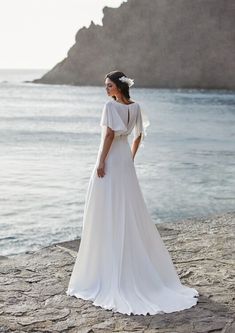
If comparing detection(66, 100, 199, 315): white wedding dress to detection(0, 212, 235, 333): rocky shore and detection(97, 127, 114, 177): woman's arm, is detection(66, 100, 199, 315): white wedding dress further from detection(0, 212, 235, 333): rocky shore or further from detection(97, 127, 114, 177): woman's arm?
detection(0, 212, 235, 333): rocky shore

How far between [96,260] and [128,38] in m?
156

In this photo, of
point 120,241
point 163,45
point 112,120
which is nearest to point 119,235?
point 120,241

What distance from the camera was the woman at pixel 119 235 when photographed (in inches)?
203

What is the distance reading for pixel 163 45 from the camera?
151875 mm

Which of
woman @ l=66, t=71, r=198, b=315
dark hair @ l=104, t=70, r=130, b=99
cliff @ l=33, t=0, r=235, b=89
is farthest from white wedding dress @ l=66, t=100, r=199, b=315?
cliff @ l=33, t=0, r=235, b=89

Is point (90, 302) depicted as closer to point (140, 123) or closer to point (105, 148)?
point (105, 148)

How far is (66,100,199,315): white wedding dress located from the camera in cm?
517

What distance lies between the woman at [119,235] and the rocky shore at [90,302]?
0.21 m

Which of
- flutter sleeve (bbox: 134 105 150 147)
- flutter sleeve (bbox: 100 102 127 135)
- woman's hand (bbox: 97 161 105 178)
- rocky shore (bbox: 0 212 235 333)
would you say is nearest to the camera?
rocky shore (bbox: 0 212 235 333)

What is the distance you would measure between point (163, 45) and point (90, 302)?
150674 mm

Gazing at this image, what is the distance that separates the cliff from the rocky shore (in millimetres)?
137400

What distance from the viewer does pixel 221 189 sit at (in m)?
14.1

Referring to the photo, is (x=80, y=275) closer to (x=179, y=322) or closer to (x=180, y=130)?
(x=179, y=322)

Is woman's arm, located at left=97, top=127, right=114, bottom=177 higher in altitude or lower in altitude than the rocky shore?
higher
